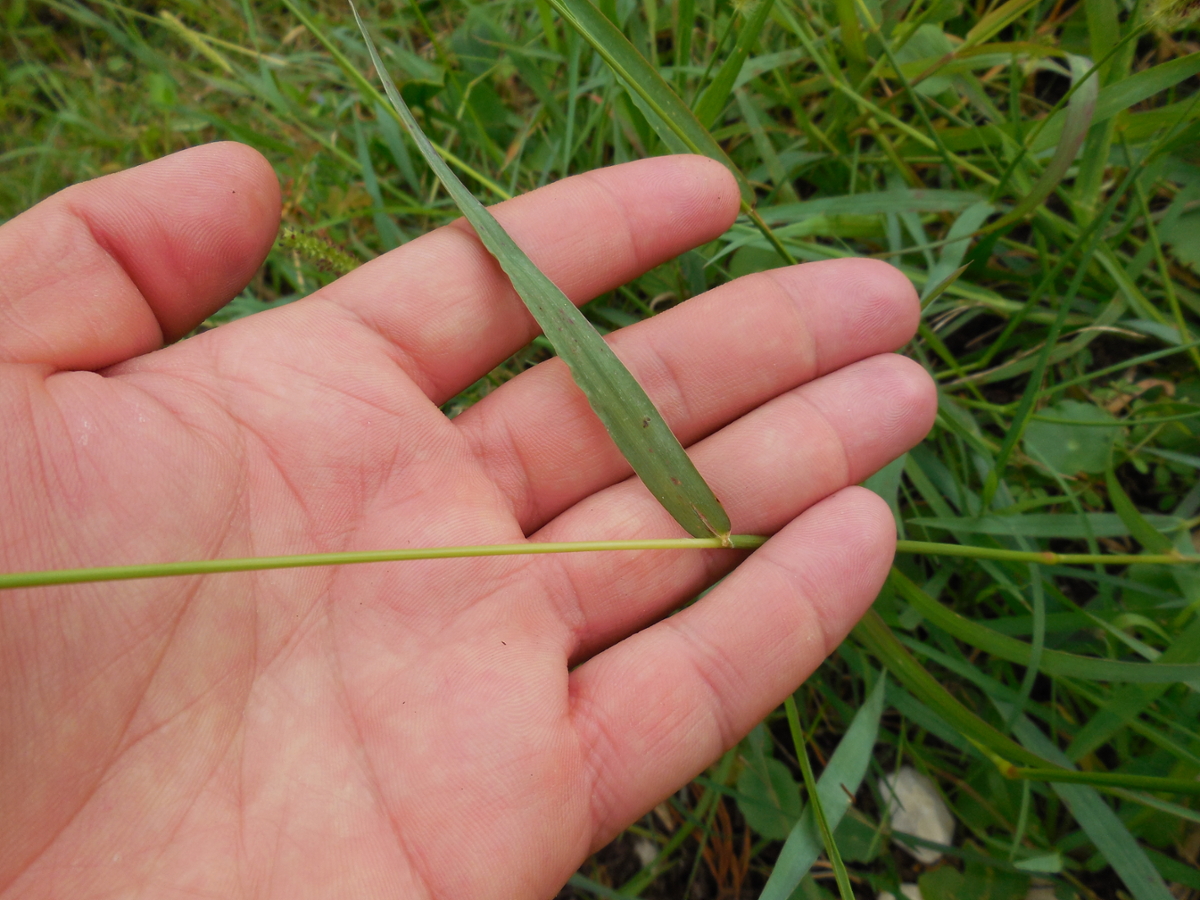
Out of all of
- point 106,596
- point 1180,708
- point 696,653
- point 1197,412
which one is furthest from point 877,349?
point 106,596

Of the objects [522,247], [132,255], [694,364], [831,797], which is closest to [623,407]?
[694,364]

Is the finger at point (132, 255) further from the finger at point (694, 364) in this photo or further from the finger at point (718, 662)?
the finger at point (718, 662)

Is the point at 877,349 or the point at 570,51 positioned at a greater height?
the point at 570,51

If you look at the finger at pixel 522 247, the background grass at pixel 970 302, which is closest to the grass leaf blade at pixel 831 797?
the background grass at pixel 970 302

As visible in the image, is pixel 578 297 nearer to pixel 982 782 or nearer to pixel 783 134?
pixel 783 134

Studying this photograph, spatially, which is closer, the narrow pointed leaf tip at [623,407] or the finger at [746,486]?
the narrow pointed leaf tip at [623,407]

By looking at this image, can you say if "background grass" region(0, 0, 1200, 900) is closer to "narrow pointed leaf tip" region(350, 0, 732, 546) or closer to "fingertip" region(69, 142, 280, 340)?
"fingertip" region(69, 142, 280, 340)

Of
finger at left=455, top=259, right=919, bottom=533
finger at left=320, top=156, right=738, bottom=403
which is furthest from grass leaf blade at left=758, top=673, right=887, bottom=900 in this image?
finger at left=320, top=156, right=738, bottom=403
